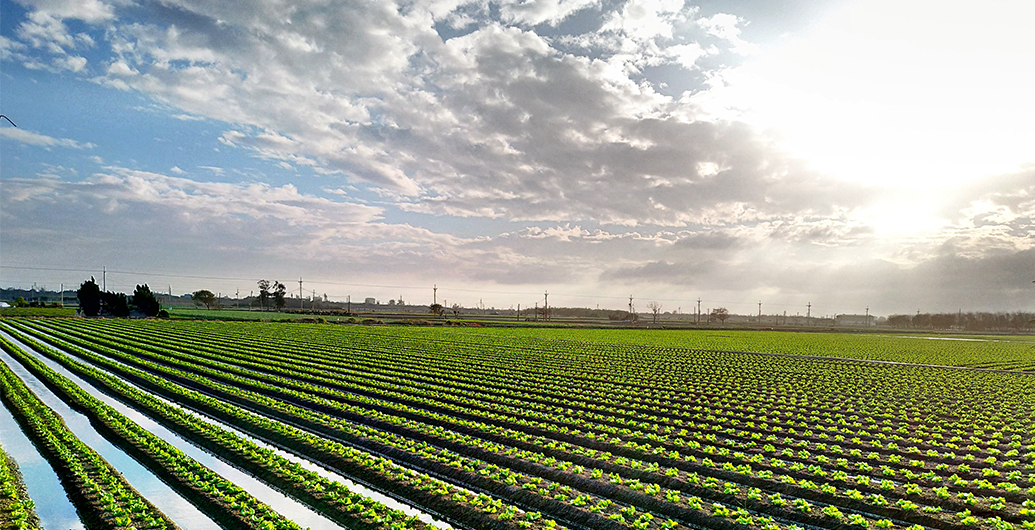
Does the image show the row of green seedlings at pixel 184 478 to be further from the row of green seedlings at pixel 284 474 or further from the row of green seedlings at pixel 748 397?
the row of green seedlings at pixel 748 397

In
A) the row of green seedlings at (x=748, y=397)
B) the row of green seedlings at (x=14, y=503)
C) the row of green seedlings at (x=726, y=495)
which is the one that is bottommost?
the row of green seedlings at (x=14, y=503)

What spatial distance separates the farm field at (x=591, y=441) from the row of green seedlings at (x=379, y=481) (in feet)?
0.16

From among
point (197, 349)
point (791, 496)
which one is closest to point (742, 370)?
point (791, 496)

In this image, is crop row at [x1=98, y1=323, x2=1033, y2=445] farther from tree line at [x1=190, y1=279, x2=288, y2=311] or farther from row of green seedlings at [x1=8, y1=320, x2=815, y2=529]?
tree line at [x1=190, y1=279, x2=288, y2=311]

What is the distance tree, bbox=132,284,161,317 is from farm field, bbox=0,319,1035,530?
79020 mm

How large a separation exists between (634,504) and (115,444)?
1294cm

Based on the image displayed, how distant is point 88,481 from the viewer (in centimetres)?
1172

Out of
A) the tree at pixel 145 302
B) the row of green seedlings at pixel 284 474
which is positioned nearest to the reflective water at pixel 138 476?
the row of green seedlings at pixel 284 474

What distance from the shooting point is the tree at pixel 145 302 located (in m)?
105

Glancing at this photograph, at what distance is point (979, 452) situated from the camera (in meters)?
15.7

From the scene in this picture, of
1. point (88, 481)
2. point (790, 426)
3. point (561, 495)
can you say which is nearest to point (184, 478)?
point (88, 481)

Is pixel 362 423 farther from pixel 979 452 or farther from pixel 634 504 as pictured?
pixel 979 452

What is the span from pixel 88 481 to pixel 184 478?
1.66 m

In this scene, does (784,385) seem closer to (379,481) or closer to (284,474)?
(379,481)
